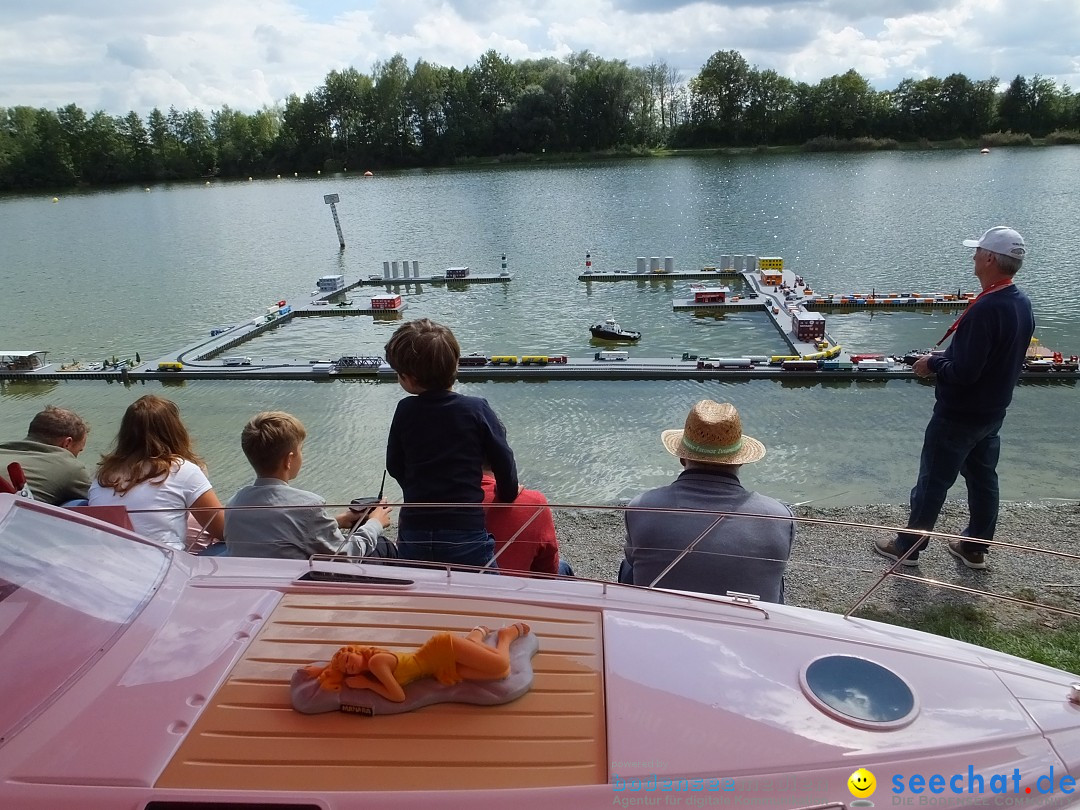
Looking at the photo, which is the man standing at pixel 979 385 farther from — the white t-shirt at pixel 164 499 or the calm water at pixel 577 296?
the white t-shirt at pixel 164 499

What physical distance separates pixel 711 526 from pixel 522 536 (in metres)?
1.11

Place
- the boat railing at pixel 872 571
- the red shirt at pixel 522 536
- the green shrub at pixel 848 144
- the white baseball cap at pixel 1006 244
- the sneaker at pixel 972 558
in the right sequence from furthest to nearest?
the green shrub at pixel 848 144
the sneaker at pixel 972 558
the boat railing at pixel 872 571
the white baseball cap at pixel 1006 244
the red shirt at pixel 522 536

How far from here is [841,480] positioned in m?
8.84

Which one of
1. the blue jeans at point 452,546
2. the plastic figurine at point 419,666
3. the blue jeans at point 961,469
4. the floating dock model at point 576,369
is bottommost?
the floating dock model at point 576,369

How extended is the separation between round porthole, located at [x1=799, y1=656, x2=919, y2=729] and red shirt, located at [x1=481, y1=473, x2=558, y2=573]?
5.72ft

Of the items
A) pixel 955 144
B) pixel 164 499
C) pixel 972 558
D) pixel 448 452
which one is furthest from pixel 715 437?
pixel 955 144

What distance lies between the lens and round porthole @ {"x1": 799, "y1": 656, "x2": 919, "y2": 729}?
1896mm

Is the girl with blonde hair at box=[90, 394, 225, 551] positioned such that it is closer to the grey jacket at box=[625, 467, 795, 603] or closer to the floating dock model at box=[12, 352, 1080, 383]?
the grey jacket at box=[625, 467, 795, 603]

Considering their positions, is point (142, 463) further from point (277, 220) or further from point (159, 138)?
point (159, 138)

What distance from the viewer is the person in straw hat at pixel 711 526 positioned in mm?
2881

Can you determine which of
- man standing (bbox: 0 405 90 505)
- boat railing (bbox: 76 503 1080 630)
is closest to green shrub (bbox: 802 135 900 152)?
boat railing (bbox: 76 503 1080 630)

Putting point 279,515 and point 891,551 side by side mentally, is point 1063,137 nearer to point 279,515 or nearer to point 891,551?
point 891,551

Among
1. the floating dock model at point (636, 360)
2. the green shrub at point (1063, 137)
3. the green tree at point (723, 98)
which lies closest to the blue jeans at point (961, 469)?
the floating dock model at point (636, 360)

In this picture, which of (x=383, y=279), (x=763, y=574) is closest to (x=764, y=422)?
(x=763, y=574)
